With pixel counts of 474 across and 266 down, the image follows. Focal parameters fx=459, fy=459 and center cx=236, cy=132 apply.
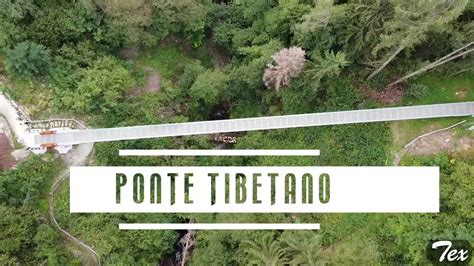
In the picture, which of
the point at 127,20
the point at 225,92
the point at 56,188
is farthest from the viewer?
the point at 225,92

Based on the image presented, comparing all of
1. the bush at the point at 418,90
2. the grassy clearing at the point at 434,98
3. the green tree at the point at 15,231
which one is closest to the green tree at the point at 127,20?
the green tree at the point at 15,231

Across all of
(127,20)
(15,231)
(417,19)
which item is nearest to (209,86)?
(127,20)

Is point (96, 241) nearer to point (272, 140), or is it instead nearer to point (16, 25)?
point (272, 140)

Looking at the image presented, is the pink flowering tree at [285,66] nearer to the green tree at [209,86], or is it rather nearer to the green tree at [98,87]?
the green tree at [209,86]

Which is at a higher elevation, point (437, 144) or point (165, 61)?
point (165, 61)

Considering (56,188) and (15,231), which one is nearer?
(15,231)

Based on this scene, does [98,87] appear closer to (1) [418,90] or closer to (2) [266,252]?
(2) [266,252]

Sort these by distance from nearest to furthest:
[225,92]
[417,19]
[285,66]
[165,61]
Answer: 1. [417,19]
2. [285,66]
3. [225,92]
4. [165,61]
